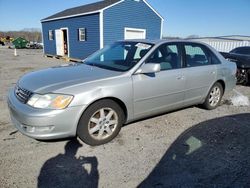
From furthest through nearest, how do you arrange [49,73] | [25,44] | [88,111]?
1. [25,44]
2. [49,73]
3. [88,111]

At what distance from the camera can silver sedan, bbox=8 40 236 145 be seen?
9.81ft

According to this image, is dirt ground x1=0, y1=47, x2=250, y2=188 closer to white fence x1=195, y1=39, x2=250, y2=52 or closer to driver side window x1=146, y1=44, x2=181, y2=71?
driver side window x1=146, y1=44, x2=181, y2=71

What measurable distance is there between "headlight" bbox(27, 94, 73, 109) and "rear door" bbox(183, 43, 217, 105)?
246cm

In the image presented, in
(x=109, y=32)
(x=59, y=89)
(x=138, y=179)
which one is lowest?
(x=138, y=179)

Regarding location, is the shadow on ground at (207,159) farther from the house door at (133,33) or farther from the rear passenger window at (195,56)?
the house door at (133,33)

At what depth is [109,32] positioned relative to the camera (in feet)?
47.9

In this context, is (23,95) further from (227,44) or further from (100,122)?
(227,44)

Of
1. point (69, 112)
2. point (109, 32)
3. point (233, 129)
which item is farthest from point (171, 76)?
point (109, 32)

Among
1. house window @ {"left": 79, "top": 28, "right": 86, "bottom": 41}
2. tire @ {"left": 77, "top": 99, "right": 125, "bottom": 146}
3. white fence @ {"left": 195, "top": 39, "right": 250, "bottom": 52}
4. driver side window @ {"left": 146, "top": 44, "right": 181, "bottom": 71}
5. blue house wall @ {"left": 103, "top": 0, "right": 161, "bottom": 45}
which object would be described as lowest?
tire @ {"left": 77, "top": 99, "right": 125, "bottom": 146}

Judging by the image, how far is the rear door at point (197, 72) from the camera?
4425 mm

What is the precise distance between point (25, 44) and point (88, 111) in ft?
135

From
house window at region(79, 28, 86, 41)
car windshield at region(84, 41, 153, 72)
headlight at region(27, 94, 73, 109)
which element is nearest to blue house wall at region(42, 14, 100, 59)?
house window at region(79, 28, 86, 41)

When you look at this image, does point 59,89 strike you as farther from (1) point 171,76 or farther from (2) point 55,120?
(1) point 171,76

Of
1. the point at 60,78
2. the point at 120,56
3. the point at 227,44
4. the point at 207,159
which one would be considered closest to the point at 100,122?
the point at 60,78
